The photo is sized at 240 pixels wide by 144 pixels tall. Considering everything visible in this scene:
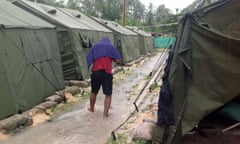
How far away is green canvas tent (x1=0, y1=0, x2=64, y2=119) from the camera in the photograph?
7.49m

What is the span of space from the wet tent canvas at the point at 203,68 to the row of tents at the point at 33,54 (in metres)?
3.99

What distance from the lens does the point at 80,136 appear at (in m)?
6.53

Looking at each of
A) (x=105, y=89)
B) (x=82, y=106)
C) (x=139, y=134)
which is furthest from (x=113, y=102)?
(x=139, y=134)

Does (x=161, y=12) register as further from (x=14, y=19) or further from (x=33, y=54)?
(x=14, y=19)

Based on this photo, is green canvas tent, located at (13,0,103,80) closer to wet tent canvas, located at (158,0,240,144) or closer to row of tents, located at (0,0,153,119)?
row of tents, located at (0,0,153,119)

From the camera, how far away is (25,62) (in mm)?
8609

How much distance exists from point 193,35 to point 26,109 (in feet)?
16.1

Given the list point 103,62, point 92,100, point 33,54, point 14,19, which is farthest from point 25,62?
point 103,62

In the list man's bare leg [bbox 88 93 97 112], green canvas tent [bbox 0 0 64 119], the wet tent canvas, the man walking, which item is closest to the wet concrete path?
man's bare leg [bbox 88 93 97 112]

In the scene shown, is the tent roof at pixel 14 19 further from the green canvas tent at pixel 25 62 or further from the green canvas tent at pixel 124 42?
the green canvas tent at pixel 124 42

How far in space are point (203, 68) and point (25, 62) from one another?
5251 millimetres

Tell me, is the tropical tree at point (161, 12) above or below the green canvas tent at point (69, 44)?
above

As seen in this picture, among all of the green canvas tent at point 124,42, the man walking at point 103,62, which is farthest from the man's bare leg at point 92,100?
the green canvas tent at point 124,42

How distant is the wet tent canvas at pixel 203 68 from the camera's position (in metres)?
4.82
